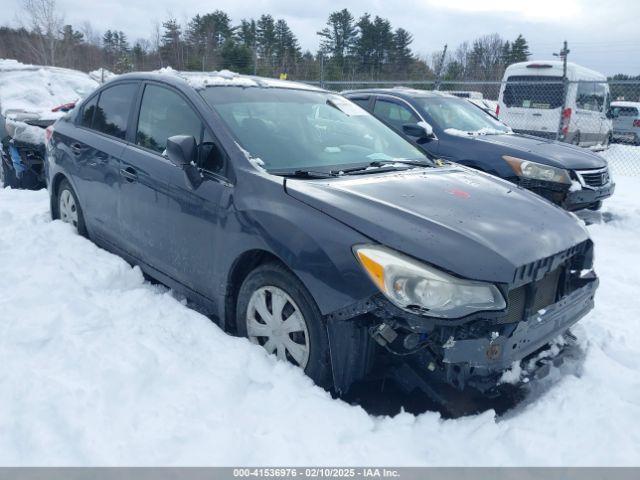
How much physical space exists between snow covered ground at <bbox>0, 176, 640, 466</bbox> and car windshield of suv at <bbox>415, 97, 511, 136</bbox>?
3.78 m

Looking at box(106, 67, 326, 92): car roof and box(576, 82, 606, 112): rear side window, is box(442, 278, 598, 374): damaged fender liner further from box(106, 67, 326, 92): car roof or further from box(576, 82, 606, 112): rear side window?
box(576, 82, 606, 112): rear side window

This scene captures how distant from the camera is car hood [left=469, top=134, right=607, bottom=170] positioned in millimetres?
5734

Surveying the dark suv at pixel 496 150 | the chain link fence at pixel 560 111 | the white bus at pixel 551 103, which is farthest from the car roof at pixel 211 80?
the white bus at pixel 551 103

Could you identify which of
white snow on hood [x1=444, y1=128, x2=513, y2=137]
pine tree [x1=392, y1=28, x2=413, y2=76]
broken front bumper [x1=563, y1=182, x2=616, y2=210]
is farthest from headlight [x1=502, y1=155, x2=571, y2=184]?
pine tree [x1=392, y1=28, x2=413, y2=76]

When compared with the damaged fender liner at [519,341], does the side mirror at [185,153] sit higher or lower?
higher

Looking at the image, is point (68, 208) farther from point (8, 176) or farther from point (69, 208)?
point (8, 176)

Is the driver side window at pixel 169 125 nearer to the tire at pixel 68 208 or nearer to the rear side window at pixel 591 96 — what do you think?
the tire at pixel 68 208

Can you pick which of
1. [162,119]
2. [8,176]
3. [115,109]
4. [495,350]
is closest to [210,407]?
[495,350]

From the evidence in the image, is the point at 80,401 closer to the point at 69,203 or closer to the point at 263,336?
the point at 263,336

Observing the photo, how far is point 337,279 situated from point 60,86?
10473 millimetres

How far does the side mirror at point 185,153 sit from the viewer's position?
2.95m

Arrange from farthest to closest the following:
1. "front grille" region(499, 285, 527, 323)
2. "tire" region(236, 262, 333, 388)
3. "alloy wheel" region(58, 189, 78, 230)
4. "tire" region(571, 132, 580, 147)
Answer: "tire" region(571, 132, 580, 147) < "alloy wheel" region(58, 189, 78, 230) < "tire" region(236, 262, 333, 388) < "front grille" region(499, 285, 527, 323)

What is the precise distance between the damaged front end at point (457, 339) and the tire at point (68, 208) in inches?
123

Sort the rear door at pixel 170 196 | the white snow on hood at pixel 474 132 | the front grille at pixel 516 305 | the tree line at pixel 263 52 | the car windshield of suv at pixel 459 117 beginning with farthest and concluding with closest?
the tree line at pixel 263 52, the car windshield of suv at pixel 459 117, the white snow on hood at pixel 474 132, the rear door at pixel 170 196, the front grille at pixel 516 305
